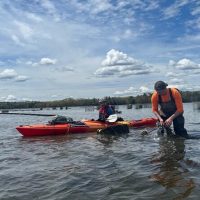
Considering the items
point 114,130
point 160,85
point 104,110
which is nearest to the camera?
point 160,85

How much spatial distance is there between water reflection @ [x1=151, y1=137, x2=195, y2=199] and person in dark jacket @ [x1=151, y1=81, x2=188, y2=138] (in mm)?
894

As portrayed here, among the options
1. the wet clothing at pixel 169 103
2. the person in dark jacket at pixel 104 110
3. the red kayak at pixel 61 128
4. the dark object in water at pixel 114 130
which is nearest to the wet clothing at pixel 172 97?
the wet clothing at pixel 169 103

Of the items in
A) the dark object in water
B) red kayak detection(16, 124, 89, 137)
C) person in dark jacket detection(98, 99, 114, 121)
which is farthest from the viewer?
person in dark jacket detection(98, 99, 114, 121)

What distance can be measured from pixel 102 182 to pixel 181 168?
7.23ft

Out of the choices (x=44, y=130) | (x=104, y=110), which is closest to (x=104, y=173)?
(x=44, y=130)

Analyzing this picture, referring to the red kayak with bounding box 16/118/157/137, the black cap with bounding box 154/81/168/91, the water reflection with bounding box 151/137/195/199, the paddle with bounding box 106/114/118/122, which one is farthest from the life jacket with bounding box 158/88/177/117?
the paddle with bounding box 106/114/118/122

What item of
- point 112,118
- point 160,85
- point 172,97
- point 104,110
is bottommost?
point 112,118

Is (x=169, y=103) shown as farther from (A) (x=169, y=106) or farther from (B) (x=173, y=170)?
(B) (x=173, y=170)

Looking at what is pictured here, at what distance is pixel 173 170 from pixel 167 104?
181 inches

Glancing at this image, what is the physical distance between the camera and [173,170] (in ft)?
27.7

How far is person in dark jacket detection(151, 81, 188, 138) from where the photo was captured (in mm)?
12281

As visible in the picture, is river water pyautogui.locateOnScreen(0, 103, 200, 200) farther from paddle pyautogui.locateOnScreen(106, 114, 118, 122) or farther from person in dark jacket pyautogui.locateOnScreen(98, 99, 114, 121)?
person in dark jacket pyautogui.locateOnScreen(98, 99, 114, 121)

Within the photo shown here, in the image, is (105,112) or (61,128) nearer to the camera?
(61,128)

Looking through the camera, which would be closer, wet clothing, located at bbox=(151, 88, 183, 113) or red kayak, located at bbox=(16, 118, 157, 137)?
wet clothing, located at bbox=(151, 88, 183, 113)
